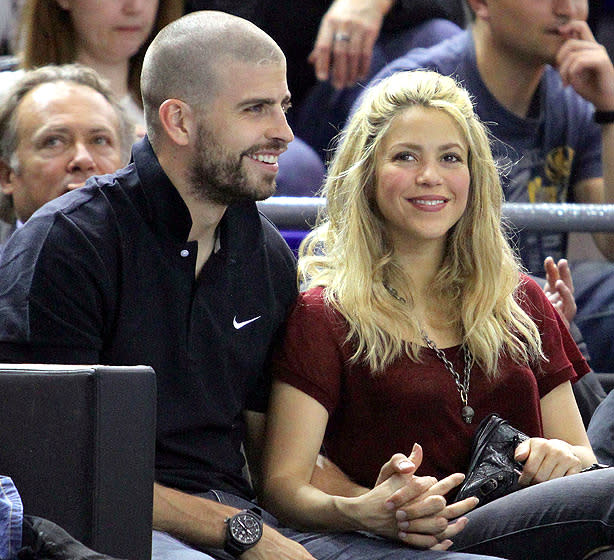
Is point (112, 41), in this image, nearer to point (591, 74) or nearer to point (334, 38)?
point (334, 38)

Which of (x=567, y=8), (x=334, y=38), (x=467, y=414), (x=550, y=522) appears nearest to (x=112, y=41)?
(x=334, y=38)

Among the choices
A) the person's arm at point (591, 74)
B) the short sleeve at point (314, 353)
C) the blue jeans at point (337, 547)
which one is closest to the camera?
the blue jeans at point (337, 547)

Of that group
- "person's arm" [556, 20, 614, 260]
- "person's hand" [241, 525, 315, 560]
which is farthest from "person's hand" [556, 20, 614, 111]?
"person's hand" [241, 525, 315, 560]

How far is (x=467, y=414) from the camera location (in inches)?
76.7

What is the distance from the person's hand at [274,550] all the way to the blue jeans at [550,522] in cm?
28

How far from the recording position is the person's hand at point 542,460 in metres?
1.87

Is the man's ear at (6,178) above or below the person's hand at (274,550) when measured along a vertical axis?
above

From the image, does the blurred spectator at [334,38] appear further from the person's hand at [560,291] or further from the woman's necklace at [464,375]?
the woman's necklace at [464,375]

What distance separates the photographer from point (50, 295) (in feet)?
5.70

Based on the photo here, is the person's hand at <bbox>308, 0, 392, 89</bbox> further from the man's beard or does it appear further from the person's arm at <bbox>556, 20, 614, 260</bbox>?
the man's beard

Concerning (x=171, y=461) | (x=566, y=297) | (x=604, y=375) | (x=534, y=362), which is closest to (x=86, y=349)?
(x=171, y=461)

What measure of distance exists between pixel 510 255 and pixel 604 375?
1.85 ft

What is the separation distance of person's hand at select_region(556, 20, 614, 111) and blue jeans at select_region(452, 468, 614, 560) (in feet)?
5.01

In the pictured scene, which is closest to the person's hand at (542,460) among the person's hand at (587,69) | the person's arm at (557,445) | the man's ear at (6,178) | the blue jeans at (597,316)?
the person's arm at (557,445)
